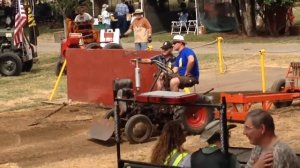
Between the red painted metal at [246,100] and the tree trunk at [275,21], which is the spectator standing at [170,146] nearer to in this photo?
the red painted metal at [246,100]

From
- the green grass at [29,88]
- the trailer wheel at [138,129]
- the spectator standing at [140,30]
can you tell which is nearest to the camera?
the trailer wheel at [138,129]

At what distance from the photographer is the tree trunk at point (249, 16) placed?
1118 inches

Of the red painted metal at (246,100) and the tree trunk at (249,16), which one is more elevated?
the tree trunk at (249,16)

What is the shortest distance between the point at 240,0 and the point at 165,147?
23.2m

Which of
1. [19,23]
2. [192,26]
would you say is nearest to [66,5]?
[192,26]

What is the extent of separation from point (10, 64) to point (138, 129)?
10.9 meters

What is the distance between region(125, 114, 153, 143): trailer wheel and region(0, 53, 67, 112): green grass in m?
4.85

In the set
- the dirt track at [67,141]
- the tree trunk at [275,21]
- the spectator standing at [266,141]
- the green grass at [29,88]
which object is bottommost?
the green grass at [29,88]

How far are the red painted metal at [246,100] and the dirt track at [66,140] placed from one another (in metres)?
0.21

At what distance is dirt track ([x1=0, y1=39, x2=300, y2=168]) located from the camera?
973 cm

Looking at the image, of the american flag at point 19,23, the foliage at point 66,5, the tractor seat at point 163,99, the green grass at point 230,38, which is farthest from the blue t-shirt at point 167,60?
the foliage at point 66,5

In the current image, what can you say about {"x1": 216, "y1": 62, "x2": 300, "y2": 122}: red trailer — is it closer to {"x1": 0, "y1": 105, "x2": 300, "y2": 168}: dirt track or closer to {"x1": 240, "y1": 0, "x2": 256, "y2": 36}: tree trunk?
{"x1": 0, "y1": 105, "x2": 300, "y2": 168}: dirt track

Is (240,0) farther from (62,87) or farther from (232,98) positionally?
(232,98)

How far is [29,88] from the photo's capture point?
1764 centimetres
